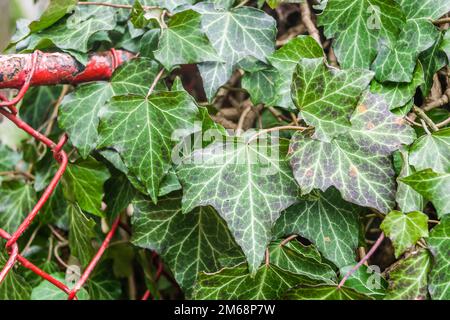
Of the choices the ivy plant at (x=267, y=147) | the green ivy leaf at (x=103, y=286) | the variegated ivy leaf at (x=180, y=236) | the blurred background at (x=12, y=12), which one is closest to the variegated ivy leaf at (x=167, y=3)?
the ivy plant at (x=267, y=147)

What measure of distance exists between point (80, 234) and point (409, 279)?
1.82 feet

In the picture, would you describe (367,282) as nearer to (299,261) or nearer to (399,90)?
(299,261)

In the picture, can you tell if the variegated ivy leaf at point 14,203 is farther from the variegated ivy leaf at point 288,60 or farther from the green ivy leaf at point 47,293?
the variegated ivy leaf at point 288,60

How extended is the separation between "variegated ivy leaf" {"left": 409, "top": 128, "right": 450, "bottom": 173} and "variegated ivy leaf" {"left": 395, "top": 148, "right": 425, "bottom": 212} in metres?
0.01

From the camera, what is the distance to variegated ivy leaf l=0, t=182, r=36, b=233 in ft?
3.50

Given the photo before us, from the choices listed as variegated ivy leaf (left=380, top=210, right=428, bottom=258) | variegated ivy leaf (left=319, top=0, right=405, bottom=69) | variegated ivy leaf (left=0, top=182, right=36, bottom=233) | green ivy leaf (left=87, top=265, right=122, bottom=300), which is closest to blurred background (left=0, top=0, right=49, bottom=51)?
variegated ivy leaf (left=0, top=182, right=36, bottom=233)

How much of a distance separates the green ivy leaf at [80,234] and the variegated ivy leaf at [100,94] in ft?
0.44

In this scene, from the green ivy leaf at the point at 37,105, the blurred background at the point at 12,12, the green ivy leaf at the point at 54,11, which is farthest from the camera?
the blurred background at the point at 12,12

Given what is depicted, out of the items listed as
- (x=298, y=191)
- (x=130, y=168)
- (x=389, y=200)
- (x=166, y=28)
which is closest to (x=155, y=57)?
(x=166, y=28)

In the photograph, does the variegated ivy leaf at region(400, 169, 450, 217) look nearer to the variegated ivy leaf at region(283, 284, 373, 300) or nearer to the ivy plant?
the ivy plant

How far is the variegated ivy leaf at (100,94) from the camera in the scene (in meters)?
0.89

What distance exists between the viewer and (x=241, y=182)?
77 centimetres
